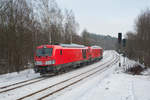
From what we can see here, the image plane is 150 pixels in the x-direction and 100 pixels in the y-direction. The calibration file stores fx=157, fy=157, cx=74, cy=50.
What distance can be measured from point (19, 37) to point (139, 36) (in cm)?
2380

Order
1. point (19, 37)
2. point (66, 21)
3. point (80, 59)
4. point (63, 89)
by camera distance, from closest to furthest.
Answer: point (63, 89) → point (19, 37) → point (80, 59) → point (66, 21)

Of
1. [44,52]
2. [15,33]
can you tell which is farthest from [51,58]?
[15,33]

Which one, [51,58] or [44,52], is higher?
[44,52]

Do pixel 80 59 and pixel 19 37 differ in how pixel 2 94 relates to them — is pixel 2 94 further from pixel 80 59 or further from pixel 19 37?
pixel 80 59

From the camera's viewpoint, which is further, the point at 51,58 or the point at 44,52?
the point at 44,52

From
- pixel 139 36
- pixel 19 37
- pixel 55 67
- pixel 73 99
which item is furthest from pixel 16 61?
pixel 139 36

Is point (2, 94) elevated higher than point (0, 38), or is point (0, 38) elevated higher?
point (0, 38)

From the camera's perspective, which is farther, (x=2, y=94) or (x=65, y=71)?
(x=65, y=71)

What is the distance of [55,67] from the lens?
14.2 metres

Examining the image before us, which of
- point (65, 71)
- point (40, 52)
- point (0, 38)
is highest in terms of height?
point (0, 38)

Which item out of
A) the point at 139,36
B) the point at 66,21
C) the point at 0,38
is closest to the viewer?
the point at 0,38

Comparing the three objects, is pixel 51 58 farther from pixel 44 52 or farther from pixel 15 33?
pixel 15 33

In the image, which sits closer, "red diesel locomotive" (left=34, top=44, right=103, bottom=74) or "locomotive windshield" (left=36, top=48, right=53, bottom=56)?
"red diesel locomotive" (left=34, top=44, right=103, bottom=74)

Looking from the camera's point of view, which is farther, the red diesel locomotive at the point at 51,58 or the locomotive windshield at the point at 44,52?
the locomotive windshield at the point at 44,52
